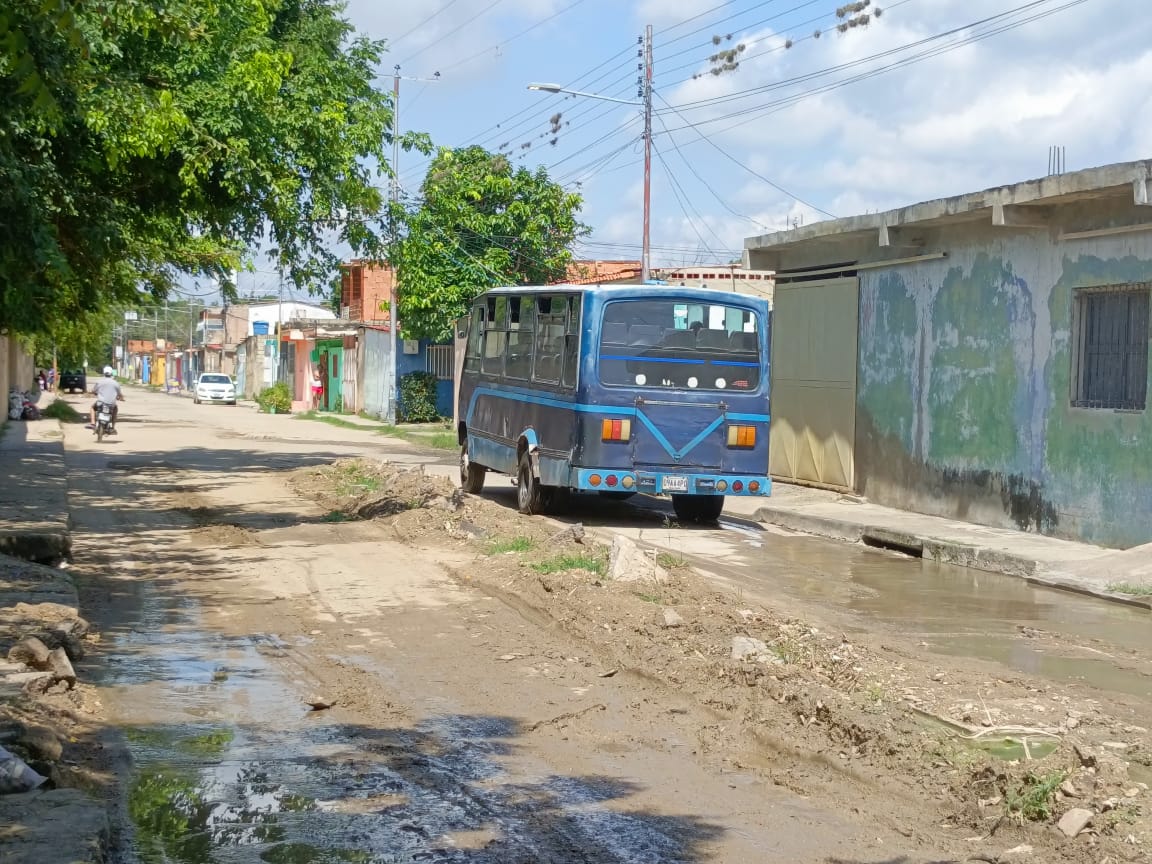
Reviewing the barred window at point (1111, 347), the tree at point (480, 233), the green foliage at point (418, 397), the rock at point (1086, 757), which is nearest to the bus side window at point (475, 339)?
the barred window at point (1111, 347)

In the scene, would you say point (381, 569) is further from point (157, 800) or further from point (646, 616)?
point (157, 800)

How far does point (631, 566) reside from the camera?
10.8 m

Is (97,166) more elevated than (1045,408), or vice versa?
(97,166)

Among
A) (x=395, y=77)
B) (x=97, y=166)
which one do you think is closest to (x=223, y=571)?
(x=97, y=166)

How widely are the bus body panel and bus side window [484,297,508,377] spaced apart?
244 cm

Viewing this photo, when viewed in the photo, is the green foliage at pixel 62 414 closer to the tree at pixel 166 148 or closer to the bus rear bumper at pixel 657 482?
the tree at pixel 166 148

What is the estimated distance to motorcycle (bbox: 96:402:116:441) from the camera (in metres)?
30.5

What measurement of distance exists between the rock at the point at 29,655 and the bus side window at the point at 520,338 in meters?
10.8

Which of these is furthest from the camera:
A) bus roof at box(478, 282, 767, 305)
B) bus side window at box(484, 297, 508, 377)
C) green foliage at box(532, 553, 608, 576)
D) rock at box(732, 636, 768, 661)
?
bus side window at box(484, 297, 508, 377)

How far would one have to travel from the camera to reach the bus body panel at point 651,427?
51.9ft

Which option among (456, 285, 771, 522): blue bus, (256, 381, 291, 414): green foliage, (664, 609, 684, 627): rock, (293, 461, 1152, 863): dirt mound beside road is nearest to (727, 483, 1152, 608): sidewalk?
(456, 285, 771, 522): blue bus

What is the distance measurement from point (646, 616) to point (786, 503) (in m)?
10.0

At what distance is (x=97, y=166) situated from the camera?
14195 mm

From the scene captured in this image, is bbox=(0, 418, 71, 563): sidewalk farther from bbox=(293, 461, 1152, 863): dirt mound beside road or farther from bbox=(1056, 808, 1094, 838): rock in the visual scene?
bbox=(1056, 808, 1094, 838): rock
